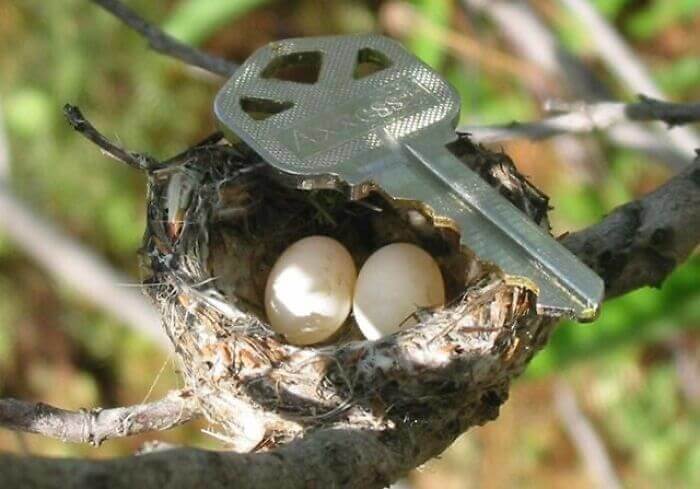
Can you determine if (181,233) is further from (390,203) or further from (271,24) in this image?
(271,24)

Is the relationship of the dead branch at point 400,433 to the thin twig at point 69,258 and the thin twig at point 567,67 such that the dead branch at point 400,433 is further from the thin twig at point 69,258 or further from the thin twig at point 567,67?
the thin twig at point 69,258

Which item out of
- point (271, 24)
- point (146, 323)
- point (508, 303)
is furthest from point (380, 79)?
point (271, 24)

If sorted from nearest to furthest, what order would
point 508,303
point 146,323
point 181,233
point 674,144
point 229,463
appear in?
1. point 229,463
2. point 508,303
3. point 181,233
4. point 674,144
5. point 146,323

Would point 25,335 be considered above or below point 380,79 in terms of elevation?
below

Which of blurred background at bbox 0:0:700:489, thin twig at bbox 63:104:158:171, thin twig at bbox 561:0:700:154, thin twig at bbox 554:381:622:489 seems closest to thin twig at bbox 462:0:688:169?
thin twig at bbox 561:0:700:154

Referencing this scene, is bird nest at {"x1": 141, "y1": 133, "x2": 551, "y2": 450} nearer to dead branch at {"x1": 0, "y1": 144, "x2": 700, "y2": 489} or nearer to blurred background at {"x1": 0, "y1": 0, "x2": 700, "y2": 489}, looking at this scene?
dead branch at {"x1": 0, "y1": 144, "x2": 700, "y2": 489}

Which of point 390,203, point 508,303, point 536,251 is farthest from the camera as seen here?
point 390,203

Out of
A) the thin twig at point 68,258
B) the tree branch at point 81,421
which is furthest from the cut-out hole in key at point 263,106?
the thin twig at point 68,258
